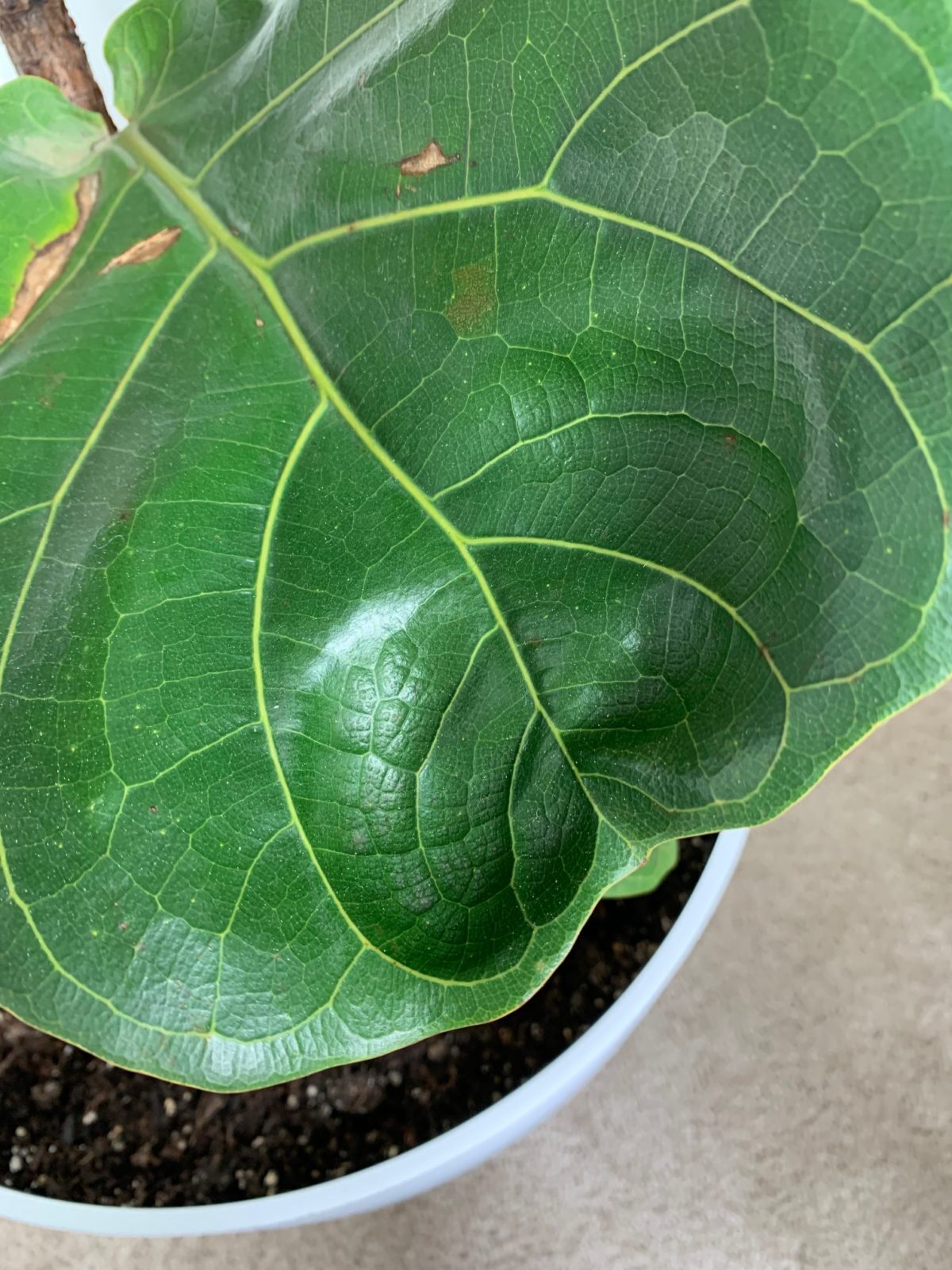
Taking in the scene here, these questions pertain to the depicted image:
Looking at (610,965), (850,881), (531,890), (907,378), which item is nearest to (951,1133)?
(850,881)

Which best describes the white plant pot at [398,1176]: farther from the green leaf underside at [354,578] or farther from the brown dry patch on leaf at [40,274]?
the brown dry patch on leaf at [40,274]

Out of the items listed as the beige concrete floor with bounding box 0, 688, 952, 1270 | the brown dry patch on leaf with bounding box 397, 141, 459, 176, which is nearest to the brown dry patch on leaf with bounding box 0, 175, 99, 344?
the brown dry patch on leaf with bounding box 397, 141, 459, 176

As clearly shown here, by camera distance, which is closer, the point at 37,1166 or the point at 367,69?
the point at 367,69

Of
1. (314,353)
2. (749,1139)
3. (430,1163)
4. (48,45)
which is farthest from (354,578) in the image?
(749,1139)

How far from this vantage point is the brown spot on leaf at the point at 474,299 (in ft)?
1.17

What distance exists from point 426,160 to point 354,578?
15 cm

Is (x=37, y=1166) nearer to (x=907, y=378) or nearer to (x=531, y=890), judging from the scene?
(x=531, y=890)

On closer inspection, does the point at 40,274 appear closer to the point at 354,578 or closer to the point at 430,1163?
the point at 354,578

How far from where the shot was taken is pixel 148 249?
0.39 meters

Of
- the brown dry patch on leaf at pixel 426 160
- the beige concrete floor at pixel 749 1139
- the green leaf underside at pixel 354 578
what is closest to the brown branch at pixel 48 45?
the green leaf underside at pixel 354 578

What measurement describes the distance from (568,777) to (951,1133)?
2.11 ft

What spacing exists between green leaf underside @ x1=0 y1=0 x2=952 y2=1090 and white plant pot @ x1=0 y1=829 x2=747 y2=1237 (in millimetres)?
242

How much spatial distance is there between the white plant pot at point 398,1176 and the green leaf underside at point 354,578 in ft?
0.80

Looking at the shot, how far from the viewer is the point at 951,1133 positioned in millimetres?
805
